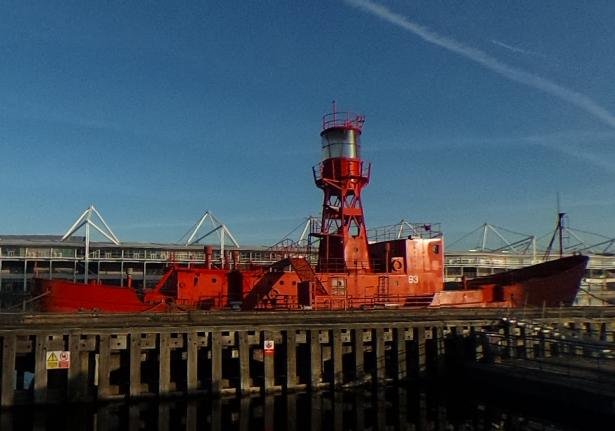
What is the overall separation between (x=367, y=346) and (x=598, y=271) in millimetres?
117537

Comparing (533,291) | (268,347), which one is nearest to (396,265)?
(533,291)

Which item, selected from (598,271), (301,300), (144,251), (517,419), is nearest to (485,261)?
(598,271)

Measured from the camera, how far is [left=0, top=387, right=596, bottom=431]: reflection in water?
20.1 m

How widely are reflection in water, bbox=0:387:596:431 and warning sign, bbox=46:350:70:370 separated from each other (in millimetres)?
1528

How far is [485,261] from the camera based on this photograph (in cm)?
12350

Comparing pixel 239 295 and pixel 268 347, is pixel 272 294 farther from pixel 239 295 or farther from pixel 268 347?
pixel 268 347

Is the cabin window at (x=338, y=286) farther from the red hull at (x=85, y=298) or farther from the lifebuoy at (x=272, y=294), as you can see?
the red hull at (x=85, y=298)

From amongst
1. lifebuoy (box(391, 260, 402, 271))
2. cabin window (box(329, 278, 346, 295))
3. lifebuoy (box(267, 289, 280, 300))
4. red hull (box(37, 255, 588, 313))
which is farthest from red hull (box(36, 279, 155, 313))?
lifebuoy (box(391, 260, 402, 271))

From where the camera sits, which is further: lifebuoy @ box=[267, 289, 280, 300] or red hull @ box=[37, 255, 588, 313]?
lifebuoy @ box=[267, 289, 280, 300]

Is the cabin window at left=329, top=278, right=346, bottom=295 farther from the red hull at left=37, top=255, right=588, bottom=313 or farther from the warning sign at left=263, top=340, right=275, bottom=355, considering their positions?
the warning sign at left=263, top=340, right=275, bottom=355

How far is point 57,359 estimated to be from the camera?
72.2ft

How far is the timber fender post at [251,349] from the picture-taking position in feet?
72.9

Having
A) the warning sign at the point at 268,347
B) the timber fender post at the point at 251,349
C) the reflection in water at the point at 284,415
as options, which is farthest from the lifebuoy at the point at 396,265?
the warning sign at the point at 268,347

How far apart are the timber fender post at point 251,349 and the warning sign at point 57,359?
38 millimetres
